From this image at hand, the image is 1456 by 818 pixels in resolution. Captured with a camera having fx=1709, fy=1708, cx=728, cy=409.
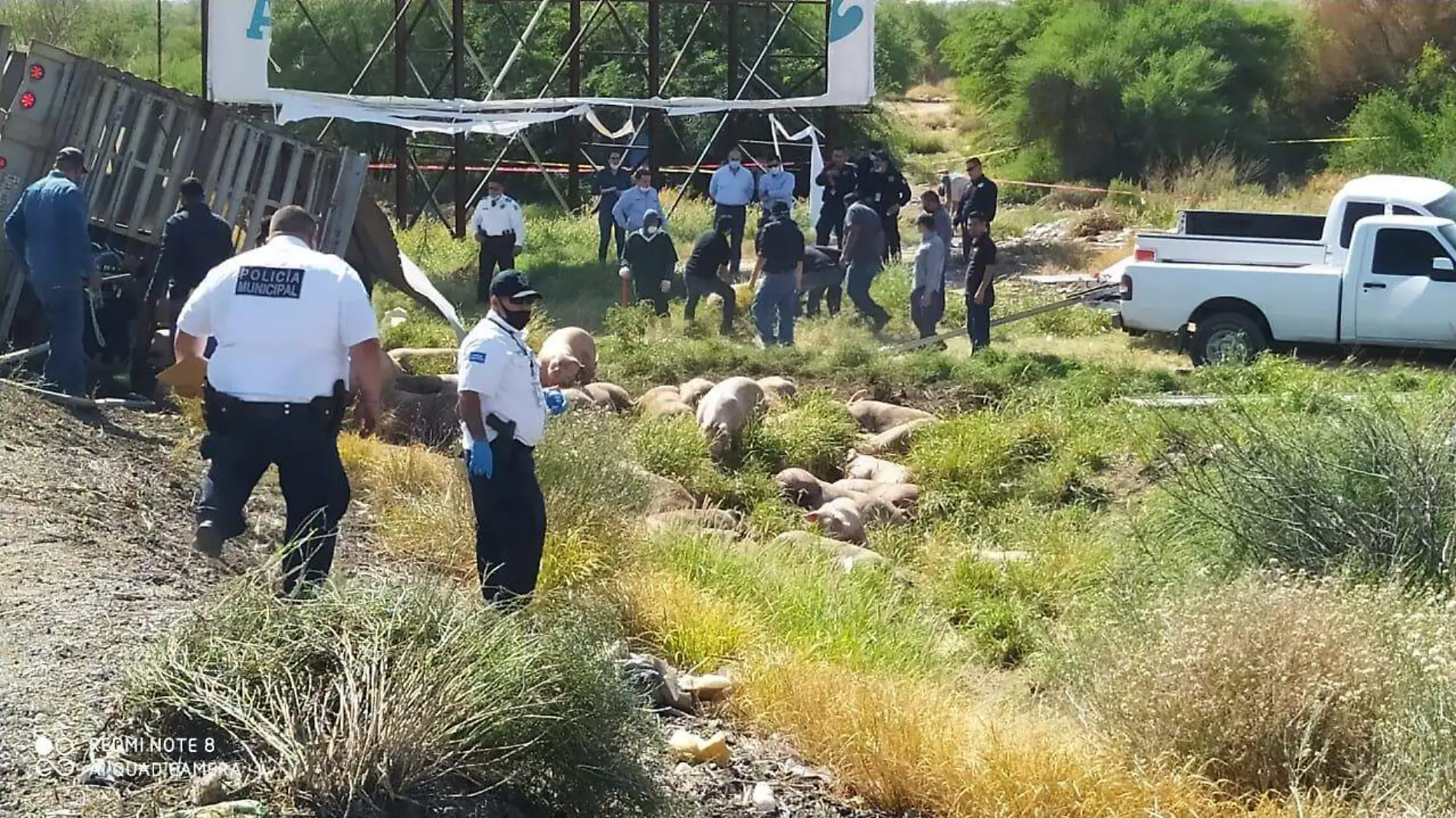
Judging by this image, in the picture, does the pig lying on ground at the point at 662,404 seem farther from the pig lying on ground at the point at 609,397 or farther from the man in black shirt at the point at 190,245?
the man in black shirt at the point at 190,245

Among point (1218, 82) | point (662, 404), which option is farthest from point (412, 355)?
point (1218, 82)

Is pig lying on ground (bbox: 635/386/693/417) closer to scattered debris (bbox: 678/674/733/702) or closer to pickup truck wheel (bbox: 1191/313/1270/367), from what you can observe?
pickup truck wheel (bbox: 1191/313/1270/367)

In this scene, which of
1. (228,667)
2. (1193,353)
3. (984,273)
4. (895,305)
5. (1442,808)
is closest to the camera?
(228,667)

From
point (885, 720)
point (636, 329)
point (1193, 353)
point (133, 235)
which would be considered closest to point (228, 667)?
point (885, 720)

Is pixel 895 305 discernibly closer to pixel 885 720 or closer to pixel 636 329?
pixel 636 329

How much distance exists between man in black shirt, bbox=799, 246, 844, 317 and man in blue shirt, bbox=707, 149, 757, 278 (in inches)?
60.9

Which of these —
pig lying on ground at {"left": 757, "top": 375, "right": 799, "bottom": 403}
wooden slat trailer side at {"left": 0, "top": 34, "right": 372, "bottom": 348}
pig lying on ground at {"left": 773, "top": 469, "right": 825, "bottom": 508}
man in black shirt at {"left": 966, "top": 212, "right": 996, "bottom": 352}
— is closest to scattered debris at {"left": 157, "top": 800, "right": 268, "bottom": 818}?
pig lying on ground at {"left": 773, "top": 469, "right": 825, "bottom": 508}

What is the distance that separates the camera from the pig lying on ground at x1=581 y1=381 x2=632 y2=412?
1366 centimetres

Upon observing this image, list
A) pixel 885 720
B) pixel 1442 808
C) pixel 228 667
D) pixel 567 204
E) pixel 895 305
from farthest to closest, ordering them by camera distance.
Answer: pixel 567 204 → pixel 895 305 → pixel 885 720 → pixel 1442 808 → pixel 228 667

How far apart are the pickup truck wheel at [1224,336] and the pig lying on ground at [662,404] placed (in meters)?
5.74

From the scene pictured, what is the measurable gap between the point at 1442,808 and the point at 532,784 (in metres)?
2.91

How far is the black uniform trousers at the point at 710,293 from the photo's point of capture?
1791cm

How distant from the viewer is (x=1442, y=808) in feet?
18.0

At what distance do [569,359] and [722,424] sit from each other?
149 centimetres
